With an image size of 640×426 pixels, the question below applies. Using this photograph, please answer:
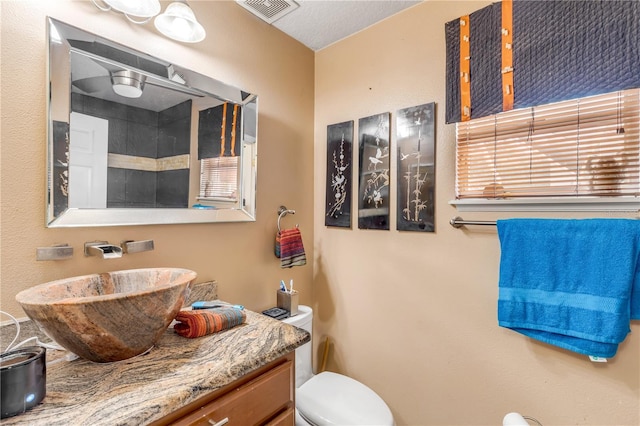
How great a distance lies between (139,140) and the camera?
117cm

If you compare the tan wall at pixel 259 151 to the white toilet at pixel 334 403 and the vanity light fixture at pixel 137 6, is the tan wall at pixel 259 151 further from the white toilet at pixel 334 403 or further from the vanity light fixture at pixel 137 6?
the white toilet at pixel 334 403

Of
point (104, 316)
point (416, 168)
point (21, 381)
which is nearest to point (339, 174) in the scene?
point (416, 168)

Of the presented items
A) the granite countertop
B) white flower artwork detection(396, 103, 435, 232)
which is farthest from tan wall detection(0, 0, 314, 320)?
white flower artwork detection(396, 103, 435, 232)

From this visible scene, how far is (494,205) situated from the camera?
1.30 meters

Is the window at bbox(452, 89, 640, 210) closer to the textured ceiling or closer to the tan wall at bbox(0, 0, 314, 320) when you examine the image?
the textured ceiling

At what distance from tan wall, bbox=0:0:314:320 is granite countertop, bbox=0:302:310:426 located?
0.29m

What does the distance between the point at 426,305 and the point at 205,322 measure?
1.07 m

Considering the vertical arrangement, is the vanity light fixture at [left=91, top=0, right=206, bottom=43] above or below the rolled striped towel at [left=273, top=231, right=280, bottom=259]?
above

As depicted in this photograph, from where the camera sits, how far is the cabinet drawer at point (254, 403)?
0.72m

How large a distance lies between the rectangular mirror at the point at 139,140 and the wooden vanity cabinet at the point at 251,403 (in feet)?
2.40

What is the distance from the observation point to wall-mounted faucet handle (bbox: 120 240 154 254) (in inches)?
42.8

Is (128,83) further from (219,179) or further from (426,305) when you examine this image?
(426,305)

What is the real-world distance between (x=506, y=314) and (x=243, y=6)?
1.90 m

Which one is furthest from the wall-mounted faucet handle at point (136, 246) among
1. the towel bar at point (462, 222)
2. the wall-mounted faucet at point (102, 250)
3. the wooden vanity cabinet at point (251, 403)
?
the towel bar at point (462, 222)
